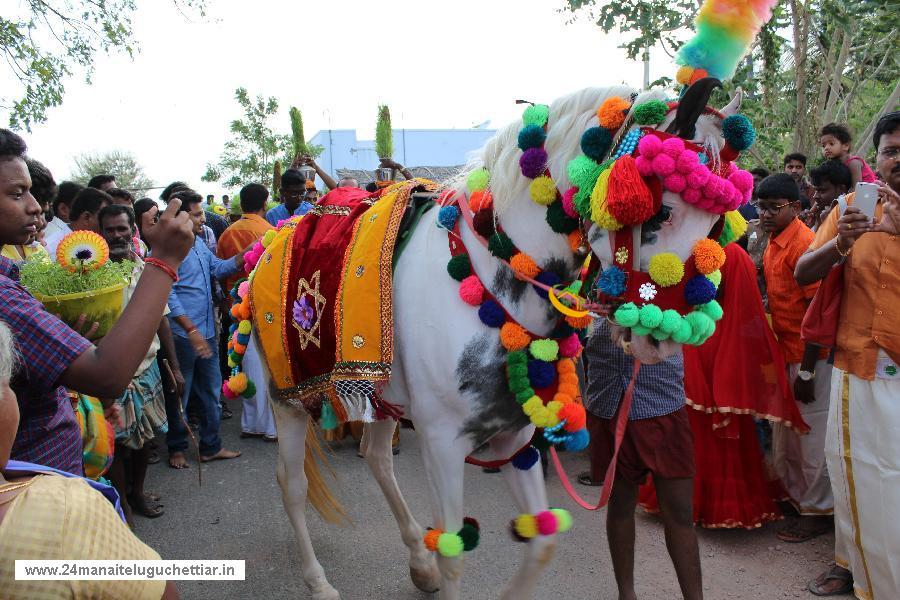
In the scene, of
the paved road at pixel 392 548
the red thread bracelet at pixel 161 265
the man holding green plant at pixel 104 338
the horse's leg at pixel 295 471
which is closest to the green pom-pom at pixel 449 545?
the paved road at pixel 392 548

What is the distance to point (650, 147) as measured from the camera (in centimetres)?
182

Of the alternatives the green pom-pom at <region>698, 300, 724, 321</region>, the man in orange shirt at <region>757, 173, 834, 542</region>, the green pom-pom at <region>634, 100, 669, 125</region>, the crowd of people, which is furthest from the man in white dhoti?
the green pom-pom at <region>634, 100, 669, 125</region>

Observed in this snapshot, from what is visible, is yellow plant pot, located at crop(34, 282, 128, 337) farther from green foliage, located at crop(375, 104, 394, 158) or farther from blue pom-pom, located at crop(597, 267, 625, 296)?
green foliage, located at crop(375, 104, 394, 158)

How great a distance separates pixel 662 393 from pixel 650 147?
1.25m

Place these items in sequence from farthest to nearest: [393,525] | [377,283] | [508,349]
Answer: [393,525] < [377,283] < [508,349]

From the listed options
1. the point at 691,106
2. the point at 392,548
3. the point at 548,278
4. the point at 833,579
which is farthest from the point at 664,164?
the point at 392,548

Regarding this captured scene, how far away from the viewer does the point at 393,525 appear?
156 inches

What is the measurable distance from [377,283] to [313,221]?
0.84 m

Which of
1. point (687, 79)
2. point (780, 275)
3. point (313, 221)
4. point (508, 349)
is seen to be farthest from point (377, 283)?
point (780, 275)

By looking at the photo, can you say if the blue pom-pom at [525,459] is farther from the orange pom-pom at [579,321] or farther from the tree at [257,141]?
the tree at [257,141]

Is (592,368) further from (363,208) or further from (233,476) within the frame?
(233,476)

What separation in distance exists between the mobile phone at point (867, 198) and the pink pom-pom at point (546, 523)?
174 cm

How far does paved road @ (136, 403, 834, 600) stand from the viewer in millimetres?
3232

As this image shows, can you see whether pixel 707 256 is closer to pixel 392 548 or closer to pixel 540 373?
pixel 540 373
